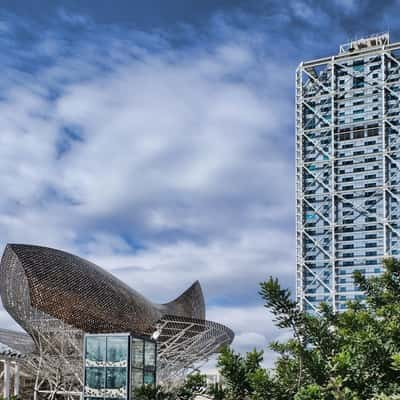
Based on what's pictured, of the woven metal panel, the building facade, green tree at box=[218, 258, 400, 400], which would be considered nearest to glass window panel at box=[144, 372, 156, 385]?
the woven metal panel

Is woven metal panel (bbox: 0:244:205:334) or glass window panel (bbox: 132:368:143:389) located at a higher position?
woven metal panel (bbox: 0:244:205:334)

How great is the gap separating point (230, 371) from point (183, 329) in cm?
4430

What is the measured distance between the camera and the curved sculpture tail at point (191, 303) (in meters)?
62.4

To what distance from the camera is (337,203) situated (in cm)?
10238

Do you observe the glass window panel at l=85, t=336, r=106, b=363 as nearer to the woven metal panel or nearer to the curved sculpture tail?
the woven metal panel

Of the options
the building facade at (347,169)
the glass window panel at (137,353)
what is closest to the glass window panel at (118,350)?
A: the glass window panel at (137,353)

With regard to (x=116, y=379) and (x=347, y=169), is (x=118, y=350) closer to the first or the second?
(x=116, y=379)

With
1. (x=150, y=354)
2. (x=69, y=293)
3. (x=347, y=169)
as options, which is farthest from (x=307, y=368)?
(x=347, y=169)

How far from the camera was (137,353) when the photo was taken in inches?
1475

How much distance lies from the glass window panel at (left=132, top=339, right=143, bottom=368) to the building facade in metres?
61.6

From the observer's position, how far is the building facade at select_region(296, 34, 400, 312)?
9875cm

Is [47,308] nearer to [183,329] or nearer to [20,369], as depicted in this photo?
[183,329]

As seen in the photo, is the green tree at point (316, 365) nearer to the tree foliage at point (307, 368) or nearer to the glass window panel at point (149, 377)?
the tree foliage at point (307, 368)

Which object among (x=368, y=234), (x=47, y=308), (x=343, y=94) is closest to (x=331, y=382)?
(x=47, y=308)
